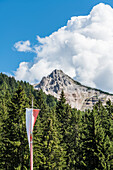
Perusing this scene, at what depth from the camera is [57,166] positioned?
96.2 feet

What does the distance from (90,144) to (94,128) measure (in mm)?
2187

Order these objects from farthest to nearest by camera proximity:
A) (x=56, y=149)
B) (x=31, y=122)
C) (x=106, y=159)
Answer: (x=56, y=149) → (x=106, y=159) → (x=31, y=122)

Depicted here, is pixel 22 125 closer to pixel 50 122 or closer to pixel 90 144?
pixel 50 122

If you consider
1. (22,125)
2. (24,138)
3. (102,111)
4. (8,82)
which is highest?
(8,82)

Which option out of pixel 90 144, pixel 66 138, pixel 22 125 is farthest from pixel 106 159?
pixel 66 138

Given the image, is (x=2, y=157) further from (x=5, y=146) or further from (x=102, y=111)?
(x=102, y=111)

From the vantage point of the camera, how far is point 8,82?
166m

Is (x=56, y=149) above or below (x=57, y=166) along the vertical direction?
above

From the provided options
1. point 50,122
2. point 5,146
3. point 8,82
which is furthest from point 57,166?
point 8,82

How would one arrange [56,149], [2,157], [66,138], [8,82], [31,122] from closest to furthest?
[31,122], [2,157], [56,149], [66,138], [8,82]

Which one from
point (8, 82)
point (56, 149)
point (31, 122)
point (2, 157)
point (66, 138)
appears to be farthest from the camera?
point (8, 82)

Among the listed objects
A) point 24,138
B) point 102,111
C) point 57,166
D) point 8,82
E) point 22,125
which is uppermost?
point 8,82

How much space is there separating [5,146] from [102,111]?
34260 mm

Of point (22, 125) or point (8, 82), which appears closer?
point (22, 125)
